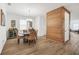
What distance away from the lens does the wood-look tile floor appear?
268 centimetres

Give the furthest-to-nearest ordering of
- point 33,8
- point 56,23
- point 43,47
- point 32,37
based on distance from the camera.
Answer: point 56,23 → point 32,37 → point 43,47 → point 33,8

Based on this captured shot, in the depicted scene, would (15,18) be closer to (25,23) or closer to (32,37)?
(25,23)

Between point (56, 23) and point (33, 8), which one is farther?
point (56, 23)

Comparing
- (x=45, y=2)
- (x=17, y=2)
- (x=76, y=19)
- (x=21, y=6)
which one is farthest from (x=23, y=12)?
(x=76, y=19)

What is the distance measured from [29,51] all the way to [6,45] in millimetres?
851

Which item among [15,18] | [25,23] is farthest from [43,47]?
[15,18]

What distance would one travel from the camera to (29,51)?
9.20ft

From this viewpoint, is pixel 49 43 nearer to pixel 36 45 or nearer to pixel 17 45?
pixel 36 45

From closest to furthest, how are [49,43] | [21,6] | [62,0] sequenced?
1. [62,0]
2. [21,6]
3. [49,43]

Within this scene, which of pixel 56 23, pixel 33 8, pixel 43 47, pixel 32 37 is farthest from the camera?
pixel 56 23

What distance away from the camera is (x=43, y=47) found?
310cm

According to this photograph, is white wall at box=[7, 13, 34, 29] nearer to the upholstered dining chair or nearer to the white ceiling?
the white ceiling
